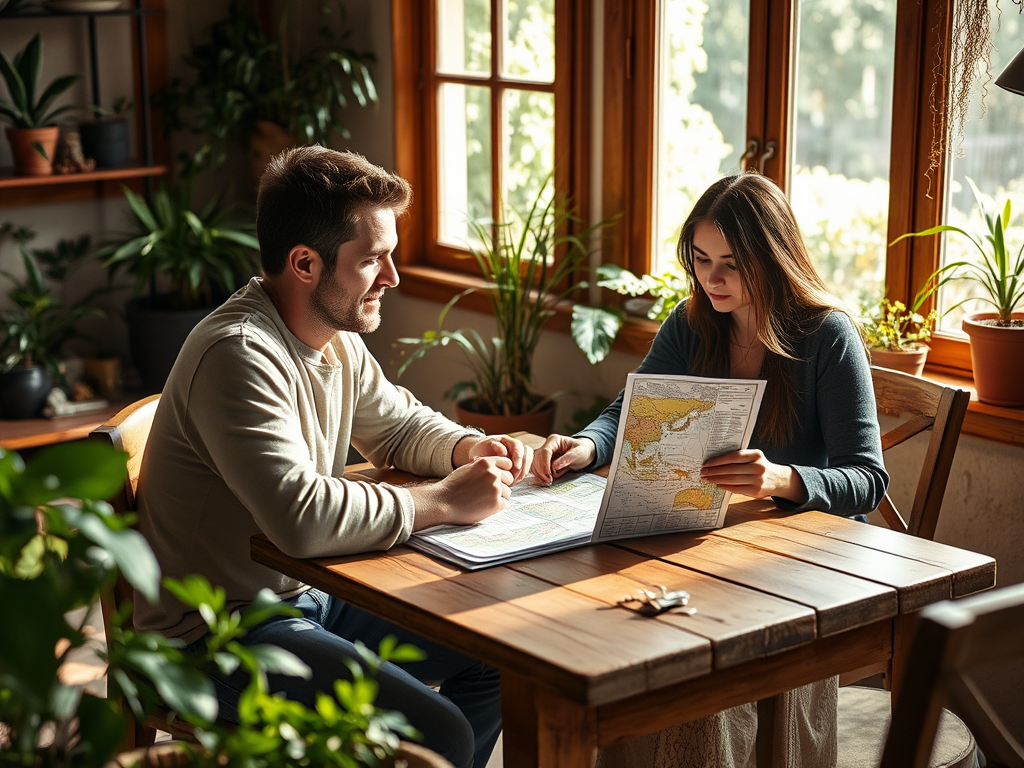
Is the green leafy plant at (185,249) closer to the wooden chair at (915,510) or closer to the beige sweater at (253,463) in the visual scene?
the beige sweater at (253,463)

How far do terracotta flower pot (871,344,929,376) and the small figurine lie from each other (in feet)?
8.67

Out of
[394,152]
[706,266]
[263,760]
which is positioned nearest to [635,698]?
[263,760]

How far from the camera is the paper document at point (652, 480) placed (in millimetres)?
1793

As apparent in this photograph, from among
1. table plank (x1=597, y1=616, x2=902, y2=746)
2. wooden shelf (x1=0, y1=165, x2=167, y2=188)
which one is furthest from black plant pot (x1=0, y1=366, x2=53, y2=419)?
table plank (x1=597, y1=616, x2=902, y2=746)

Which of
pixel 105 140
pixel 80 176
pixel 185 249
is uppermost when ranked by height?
pixel 105 140

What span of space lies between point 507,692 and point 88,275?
336 cm

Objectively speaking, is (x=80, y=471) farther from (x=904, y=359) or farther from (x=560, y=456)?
(x=904, y=359)

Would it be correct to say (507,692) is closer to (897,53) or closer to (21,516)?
(21,516)

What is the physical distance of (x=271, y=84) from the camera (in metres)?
4.30

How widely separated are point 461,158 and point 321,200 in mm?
2223

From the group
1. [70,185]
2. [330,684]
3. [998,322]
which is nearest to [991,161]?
[998,322]

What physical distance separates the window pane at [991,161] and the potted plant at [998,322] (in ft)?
0.19

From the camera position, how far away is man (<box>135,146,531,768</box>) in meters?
1.83

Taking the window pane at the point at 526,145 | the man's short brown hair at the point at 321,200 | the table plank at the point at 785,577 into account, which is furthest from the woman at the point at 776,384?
the window pane at the point at 526,145
